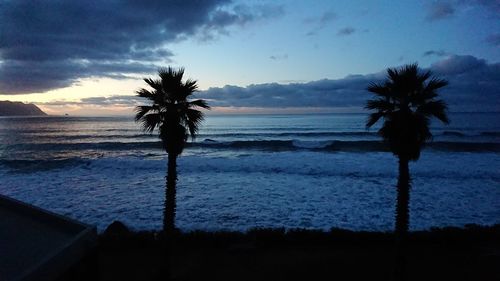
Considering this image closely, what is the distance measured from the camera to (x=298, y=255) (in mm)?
15727

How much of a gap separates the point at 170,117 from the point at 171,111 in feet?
0.76

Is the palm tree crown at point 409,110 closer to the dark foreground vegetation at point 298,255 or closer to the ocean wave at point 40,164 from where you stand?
the dark foreground vegetation at point 298,255

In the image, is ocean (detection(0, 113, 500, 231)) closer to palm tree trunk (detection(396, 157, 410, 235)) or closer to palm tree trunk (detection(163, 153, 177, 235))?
palm tree trunk (detection(163, 153, 177, 235))

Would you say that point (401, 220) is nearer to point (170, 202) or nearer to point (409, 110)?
point (409, 110)

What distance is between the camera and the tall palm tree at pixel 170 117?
1193cm

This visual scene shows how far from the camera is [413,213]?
21.9 metres

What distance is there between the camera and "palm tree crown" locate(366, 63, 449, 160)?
10.8 metres

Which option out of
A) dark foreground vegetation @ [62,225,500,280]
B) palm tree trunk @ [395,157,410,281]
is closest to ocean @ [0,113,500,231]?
dark foreground vegetation @ [62,225,500,280]

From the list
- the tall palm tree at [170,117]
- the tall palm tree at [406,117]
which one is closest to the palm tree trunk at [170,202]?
the tall palm tree at [170,117]

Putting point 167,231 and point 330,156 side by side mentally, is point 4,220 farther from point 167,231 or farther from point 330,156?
point 330,156

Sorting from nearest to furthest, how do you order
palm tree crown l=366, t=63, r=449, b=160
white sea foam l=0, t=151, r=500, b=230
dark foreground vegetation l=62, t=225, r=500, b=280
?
1. palm tree crown l=366, t=63, r=449, b=160
2. dark foreground vegetation l=62, t=225, r=500, b=280
3. white sea foam l=0, t=151, r=500, b=230

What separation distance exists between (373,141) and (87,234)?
5696 centimetres

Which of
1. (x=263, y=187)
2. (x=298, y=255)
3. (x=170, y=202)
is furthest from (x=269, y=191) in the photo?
(x=170, y=202)

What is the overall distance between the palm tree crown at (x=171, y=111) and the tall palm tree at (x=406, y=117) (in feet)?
19.4
